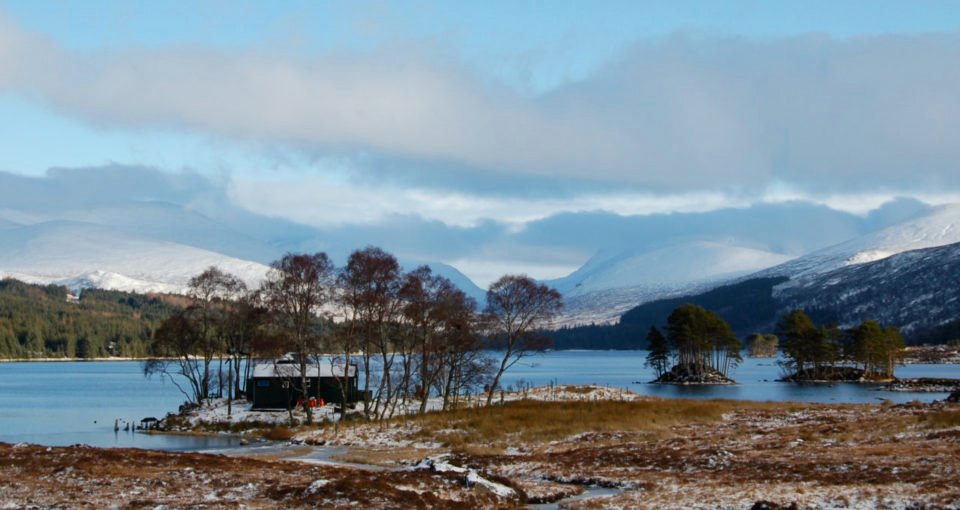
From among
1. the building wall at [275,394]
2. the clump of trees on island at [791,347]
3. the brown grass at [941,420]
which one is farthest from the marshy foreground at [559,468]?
the clump of trees on island at [791,347]

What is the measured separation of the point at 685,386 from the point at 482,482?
11449 cm

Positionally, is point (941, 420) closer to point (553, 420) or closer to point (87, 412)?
point (553, 420)

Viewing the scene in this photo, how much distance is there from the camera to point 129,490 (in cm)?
3175

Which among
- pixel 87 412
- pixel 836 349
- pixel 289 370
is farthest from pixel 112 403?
pixel 836 349

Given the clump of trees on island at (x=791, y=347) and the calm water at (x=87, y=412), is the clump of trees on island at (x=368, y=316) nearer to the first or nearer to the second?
the calm water at (x=87, y=412)

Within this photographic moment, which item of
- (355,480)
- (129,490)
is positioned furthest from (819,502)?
(129,490)

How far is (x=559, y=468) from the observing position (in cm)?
4069

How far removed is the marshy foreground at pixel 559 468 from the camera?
96.9 ft

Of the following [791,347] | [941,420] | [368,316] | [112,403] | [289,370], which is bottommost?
[112,403]

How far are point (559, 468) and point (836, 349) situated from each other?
430 ft

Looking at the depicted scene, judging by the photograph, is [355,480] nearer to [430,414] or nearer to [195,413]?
[430,414]

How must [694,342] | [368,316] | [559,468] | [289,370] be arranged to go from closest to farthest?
[559,468] → [368,316] → [289,370] → [694,342]

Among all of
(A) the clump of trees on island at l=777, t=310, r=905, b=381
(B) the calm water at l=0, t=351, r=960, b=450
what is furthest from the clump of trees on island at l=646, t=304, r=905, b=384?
(B) the calm water at l=0, t=351, r=960, b=450

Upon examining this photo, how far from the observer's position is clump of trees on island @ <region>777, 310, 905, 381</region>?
15225 centimetres
